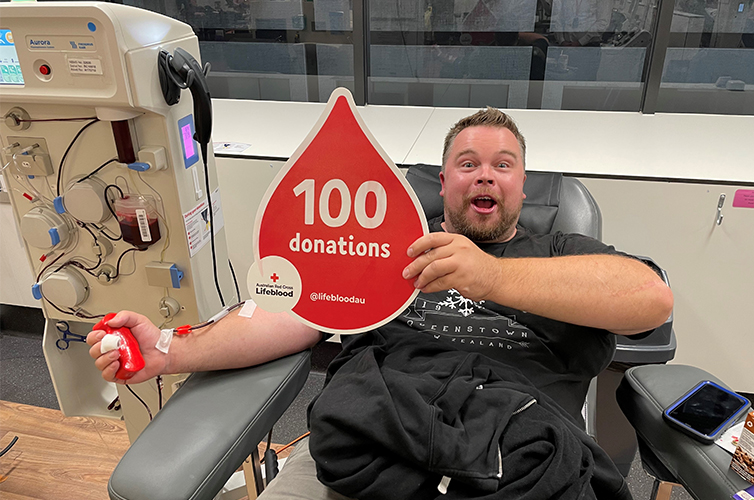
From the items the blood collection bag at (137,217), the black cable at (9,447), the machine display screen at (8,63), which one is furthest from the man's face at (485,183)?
the black cable at (9,447)

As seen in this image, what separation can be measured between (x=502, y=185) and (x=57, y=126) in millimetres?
1028

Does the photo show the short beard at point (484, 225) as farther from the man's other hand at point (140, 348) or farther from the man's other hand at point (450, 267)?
the man's other hand at point (140, 348)

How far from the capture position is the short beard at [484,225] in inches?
50.3

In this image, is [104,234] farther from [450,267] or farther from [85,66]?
[450,267]

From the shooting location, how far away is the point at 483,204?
1.28 metres

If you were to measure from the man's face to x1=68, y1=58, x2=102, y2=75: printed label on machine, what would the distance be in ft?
2.63

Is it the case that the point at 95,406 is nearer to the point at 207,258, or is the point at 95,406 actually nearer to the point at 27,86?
the point at 207,258

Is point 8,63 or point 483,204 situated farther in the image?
point 483,204

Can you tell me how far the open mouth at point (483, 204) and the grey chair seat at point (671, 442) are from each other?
0.47 metres

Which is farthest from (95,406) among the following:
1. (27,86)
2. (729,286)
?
(729,286)

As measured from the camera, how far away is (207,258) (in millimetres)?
1373

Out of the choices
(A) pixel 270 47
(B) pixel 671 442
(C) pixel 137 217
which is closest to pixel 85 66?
(C) pixel 137 217

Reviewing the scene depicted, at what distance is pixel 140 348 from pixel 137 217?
318 mm

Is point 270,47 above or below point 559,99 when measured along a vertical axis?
above
